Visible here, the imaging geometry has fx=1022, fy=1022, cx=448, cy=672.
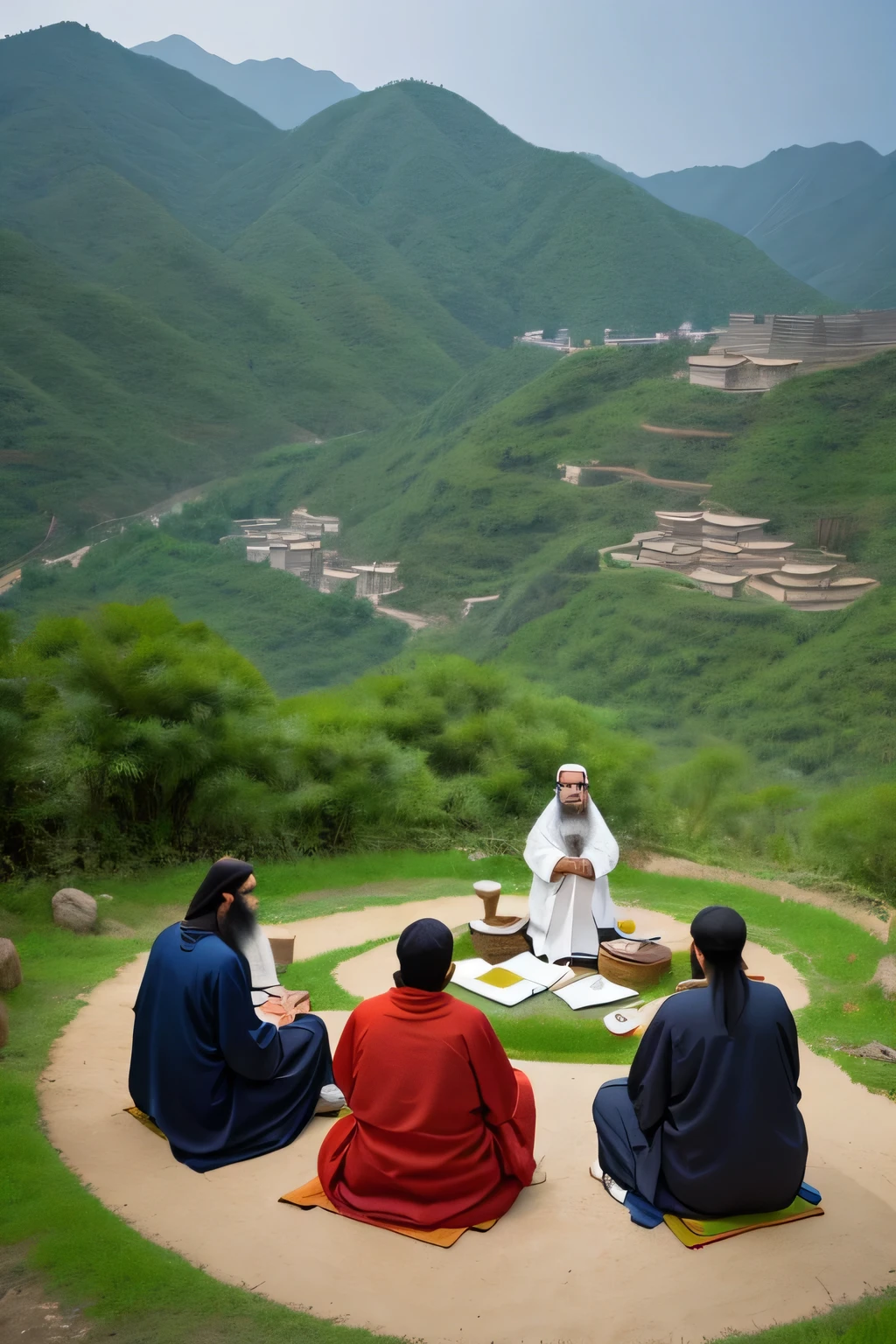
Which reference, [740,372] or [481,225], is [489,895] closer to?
[740,372]

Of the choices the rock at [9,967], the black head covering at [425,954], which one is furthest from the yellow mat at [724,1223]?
the rock at [9,967]

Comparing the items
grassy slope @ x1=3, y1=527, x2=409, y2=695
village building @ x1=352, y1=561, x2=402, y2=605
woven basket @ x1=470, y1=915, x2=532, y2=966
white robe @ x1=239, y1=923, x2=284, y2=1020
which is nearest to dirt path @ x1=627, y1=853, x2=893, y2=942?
woven basket @ x1=470, y1=915, x2=532, y2=966

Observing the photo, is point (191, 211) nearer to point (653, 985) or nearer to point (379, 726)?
point (379, 726)

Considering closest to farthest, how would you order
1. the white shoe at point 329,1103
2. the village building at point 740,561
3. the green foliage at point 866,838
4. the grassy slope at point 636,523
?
1. the white shoe at point 329,1103
2. the green foliage at point 866,838
3. the grassy slope at point 636,523
4. the village building at point 740,561

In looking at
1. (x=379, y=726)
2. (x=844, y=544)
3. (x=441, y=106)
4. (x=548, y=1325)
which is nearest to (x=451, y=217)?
(x=441, y=106)

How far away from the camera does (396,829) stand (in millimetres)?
12859

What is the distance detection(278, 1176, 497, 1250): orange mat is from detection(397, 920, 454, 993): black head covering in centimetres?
98

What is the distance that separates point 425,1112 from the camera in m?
4.28

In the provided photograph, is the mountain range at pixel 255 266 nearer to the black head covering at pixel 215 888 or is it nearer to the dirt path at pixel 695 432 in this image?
the dirt path at pixel 695 432

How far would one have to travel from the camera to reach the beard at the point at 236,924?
5.21 m

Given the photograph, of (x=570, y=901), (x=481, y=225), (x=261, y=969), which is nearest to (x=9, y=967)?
(x=261, y=969)

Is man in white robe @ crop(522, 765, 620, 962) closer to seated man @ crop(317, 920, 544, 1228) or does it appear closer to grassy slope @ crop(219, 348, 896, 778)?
seated man @ crop(317, 920, 544, 1228)

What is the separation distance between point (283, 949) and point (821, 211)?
48.2m

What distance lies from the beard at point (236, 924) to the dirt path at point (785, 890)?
270 inches
